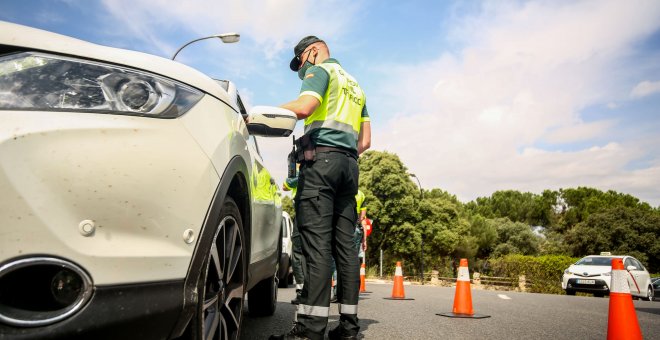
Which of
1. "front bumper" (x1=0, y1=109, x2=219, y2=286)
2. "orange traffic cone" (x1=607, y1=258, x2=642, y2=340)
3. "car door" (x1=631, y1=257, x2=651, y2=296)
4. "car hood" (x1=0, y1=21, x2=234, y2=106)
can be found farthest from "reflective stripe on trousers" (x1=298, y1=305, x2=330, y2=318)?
"car door" (x1=631, y1=257, x2=651, y2=296)

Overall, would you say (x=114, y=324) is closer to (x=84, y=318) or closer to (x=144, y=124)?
(x=84, y=318)

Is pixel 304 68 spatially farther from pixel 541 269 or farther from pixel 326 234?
pixel 541 269

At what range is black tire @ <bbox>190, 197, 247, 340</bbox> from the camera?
6.75 feet

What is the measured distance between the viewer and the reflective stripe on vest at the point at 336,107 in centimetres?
351

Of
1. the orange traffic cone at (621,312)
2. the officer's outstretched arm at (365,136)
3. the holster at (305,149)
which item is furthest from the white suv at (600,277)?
the holster at (305,149)

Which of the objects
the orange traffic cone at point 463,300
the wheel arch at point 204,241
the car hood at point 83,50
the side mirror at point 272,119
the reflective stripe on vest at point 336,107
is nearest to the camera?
the car hood at point 83,50

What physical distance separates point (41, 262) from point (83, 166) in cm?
28

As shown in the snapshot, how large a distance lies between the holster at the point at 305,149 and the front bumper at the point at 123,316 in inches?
67.4

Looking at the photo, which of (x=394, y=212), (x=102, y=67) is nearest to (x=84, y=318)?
(x=102, y=67)

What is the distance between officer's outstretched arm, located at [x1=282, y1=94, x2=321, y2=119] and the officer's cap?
60cm

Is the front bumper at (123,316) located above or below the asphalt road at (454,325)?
above

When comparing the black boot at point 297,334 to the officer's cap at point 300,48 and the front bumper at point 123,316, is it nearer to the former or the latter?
the front bumper at point 123,316

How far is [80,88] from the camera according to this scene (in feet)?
5.44

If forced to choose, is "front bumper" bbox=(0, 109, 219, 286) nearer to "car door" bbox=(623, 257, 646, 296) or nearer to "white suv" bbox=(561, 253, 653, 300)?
"car door" bbox=(623, 257, 646, 296)
